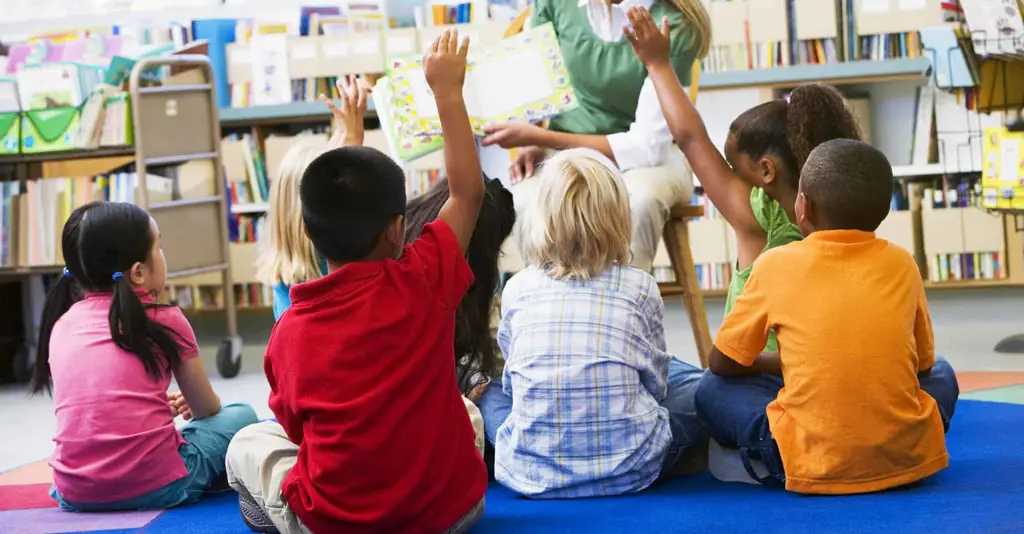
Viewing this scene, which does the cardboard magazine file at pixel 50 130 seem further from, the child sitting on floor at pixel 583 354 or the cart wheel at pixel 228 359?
the child sitting on floor at pixel 583 354

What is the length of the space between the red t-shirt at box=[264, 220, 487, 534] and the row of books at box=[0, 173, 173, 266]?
2224 mm

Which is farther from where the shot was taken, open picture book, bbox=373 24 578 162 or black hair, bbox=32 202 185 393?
open picture book, bbox=373 24 578 162

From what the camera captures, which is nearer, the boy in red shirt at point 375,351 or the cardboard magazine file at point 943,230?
the boy in red shirt at point 375,351

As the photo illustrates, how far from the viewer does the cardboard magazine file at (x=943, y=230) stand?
397cm

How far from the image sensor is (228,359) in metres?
3.39

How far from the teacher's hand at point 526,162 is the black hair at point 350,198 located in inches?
47.8

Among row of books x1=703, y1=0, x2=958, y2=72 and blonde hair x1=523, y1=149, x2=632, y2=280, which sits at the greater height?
row of books x1=703, y1=0, x2=958, y2=72

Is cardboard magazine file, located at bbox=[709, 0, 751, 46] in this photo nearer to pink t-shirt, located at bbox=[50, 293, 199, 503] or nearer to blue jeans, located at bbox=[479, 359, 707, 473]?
blue jeans, located at bbox=[479, 359, 707, 473]

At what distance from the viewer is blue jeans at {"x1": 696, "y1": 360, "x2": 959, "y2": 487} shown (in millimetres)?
1587

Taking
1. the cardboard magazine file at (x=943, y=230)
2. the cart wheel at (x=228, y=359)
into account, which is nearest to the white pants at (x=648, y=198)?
the cart wheel at (x=228, y=359)

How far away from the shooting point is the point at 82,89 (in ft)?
11.2

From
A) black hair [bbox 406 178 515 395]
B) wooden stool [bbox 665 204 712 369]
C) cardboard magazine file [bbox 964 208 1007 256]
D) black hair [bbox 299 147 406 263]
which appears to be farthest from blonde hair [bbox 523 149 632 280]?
cardboard magazine file [bbox 964 208 1007 256]

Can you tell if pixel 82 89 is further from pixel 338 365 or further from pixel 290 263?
pixel 338 365

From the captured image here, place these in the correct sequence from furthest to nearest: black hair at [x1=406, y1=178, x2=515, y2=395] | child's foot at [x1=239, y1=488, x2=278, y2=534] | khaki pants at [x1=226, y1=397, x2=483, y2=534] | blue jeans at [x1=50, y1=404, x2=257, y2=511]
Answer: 1. black hair at [x1=406, y1=178, x2=515, y2=395]
2. blue jeans at [x1=50, y1=404, x2=257, y2=511]
3. child's foot at [x1=239, y1=488, x2=278, y2=534]
4. khaki pants at [x1=226, y1=397, x2=483, y2=534]
